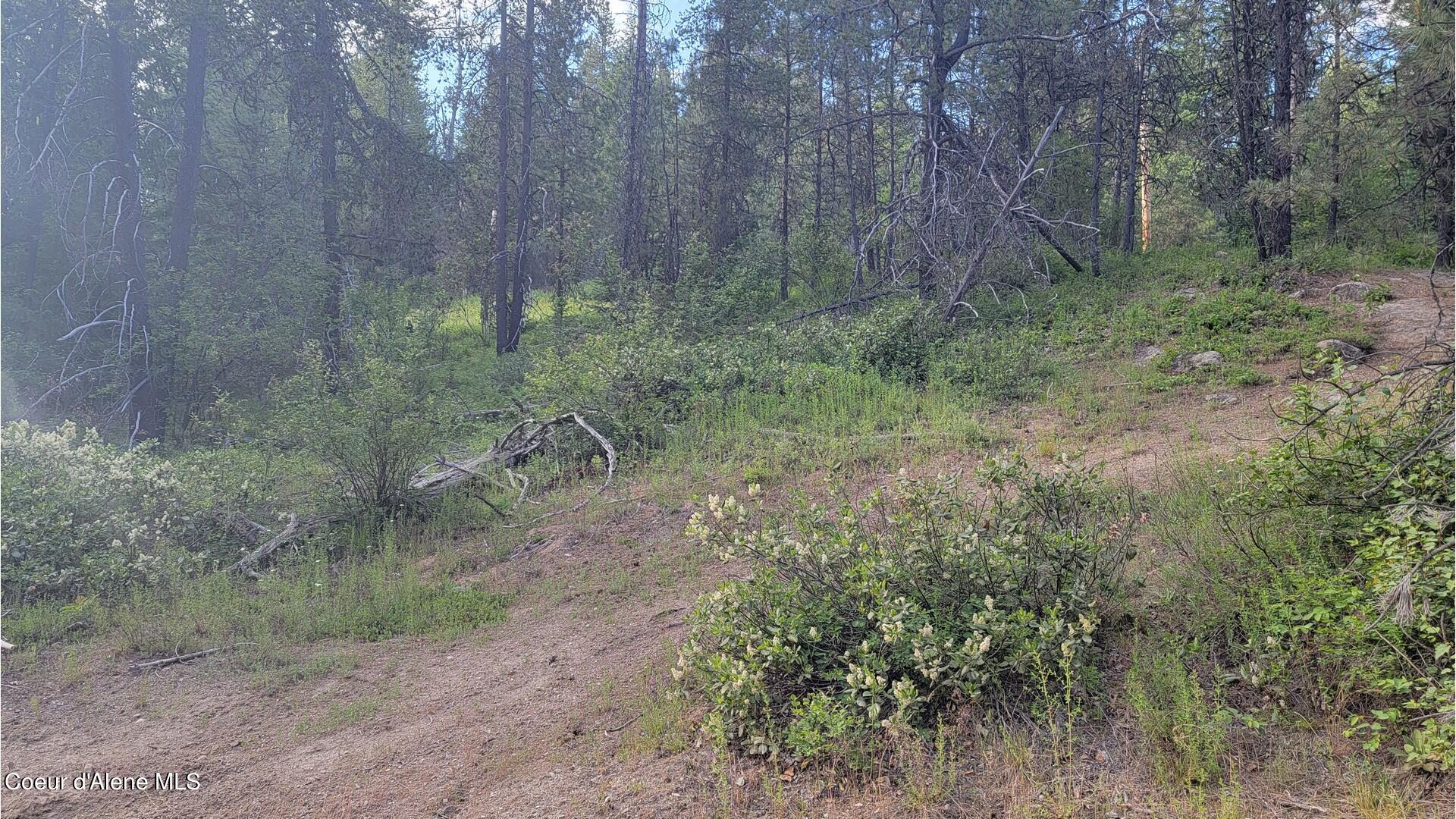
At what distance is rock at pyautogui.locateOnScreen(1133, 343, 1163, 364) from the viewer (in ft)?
34.3

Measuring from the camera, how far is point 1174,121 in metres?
15.5

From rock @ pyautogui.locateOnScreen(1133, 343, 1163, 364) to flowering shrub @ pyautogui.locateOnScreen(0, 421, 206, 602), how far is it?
417 inches

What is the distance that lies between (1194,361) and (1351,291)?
320 cm

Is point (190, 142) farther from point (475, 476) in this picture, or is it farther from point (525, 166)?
point (475, 476)

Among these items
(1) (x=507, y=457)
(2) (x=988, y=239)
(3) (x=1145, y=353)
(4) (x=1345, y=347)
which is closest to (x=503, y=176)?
(1) (x=507, y=457)

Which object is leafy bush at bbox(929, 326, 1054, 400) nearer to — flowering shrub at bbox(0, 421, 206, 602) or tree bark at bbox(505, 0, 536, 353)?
flowering shrub at bbox(0, 421, 206, 602)

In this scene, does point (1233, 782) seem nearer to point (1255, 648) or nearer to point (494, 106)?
point (1255, 648)

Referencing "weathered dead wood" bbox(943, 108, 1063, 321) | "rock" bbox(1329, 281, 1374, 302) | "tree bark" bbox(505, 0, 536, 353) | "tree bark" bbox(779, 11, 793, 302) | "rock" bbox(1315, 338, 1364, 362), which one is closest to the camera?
"rock" bbox(1315, 338, 1364, 362)

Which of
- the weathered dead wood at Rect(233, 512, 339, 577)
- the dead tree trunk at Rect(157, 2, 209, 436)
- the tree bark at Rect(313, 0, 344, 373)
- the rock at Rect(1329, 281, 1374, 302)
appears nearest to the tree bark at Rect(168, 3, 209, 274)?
the dead tree trunk at Rect(157, 2, 209, 436)

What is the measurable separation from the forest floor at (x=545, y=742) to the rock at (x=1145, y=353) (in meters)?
3.96

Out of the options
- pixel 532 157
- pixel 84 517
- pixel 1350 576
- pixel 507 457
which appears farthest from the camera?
pixel 532 157

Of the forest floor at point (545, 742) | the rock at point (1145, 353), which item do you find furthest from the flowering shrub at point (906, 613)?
the rock at point (1145, 353)

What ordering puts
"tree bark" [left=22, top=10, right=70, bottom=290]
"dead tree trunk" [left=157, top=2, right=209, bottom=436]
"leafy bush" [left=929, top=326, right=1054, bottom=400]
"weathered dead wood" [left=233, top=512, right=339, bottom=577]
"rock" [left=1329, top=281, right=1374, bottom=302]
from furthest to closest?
"dead tree trunk" [left=157, top=2, right=209, bottom=436], "tree bark" [left=22, top=10, right=70, bottom=290], "rock" [left=1329, top=281, right=1374, bottom=302], "leafy bush" [left=929, top=326, right=1054, bottom=400], "weathered dead wood" [left=233, top=512, right=339, bottom=577]

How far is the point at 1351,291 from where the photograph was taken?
11.0 metres
